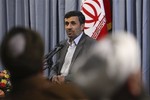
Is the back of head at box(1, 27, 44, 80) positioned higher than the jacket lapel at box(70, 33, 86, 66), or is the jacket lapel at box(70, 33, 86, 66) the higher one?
the back of head at box(1, 27, 44, 80)

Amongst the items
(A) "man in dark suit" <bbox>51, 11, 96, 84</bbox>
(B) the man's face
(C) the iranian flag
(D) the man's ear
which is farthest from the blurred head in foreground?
(C) the iranian flag

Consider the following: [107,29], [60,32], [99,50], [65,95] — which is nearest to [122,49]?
[99,50]

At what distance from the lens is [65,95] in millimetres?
1020

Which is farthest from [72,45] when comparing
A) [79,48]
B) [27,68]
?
[27,68]

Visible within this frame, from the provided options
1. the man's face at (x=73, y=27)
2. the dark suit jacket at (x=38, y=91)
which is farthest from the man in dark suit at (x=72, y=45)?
the dark suit jacket at (x=38, y=91)

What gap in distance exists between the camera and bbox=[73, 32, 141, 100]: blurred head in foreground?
2.42ft

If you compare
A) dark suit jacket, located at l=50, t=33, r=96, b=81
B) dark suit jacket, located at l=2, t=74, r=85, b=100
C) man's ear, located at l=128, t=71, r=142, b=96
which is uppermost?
man's ear, located at l=128, t=71, r=142, b=96

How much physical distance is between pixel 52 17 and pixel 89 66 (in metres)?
3.53

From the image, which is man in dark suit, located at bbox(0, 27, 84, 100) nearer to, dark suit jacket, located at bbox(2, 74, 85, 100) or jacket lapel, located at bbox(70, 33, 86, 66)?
dark suit jacket, located at bbox(2, 74, 85, 100)

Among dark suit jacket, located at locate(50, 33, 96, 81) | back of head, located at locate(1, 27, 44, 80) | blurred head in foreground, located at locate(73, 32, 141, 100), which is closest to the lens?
blurred head in foreground, located at locate(73, 32, 141, 100)

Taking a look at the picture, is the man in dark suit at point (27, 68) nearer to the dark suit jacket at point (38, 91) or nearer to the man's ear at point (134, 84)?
the dark suit jacket at point (38, 91)

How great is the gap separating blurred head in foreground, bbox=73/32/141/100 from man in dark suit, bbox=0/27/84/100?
0.74ft

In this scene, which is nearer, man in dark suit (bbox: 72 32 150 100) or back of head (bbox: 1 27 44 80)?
man in dark suit (bbox: 72 32 150 100)

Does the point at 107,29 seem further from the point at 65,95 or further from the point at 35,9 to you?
the point at 65,95
